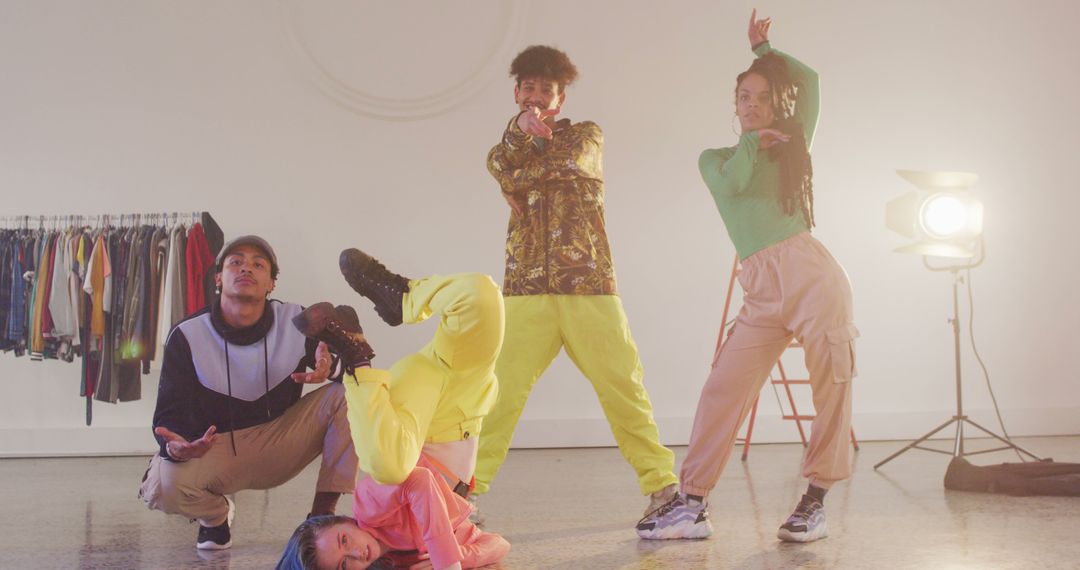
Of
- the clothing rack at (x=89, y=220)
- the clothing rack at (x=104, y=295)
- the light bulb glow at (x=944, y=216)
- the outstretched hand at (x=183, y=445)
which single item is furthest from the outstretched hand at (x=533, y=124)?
the clothing rack at (x=89, y=220)

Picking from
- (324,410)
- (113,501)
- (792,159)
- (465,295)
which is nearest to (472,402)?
(465,295)

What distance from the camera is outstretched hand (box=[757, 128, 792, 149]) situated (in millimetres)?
2389

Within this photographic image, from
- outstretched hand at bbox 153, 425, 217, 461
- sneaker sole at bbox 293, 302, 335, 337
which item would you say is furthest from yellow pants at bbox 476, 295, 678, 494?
sneaker sole at bbox 293, 302, 335, 337

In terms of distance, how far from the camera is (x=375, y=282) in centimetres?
200

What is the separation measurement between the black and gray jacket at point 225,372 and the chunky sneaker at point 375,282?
67 centimetres

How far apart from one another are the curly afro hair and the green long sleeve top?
2.02 feet

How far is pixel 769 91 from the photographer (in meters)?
2.46

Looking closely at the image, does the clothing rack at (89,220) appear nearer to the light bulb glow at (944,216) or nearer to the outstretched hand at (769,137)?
the outstretched hand at (769,137)

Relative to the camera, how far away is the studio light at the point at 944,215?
4.01 metres

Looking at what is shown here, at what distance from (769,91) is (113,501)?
2.67 m

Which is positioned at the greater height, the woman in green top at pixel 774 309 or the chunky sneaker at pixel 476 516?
the woman in green top at pixel 774 309

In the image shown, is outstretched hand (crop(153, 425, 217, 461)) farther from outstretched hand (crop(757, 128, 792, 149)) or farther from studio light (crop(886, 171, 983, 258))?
studio light (crop(886, 171, 983, 258))

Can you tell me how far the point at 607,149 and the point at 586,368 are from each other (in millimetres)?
2601

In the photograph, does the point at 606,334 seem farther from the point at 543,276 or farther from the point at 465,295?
the point at 465,295
